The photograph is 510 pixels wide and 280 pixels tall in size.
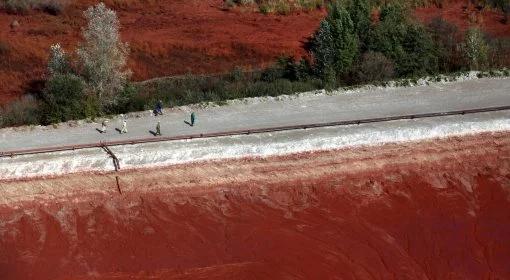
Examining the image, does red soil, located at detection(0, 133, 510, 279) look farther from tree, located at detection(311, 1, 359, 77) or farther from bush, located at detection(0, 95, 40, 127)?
tree, located at detection(311, 1, 359, 77)

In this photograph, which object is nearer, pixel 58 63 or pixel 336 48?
pixel 336 48

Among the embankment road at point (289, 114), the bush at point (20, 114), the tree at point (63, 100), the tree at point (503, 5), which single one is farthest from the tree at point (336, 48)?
the tree at point (503, 5)

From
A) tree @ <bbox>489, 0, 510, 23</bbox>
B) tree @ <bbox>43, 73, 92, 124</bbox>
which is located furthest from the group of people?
tree @ <bbox>489, 0, 510, 23</bbox>

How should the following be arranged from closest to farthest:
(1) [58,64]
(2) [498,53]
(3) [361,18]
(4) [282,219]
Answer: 1. (4) [282,219]
2. (1) [58,64]
3. (2) [498,53]
4. (3) [361,18]

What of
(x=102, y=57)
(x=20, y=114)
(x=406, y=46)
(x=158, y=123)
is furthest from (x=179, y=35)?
(x=158, y=123)

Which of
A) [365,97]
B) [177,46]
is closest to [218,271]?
[365,97]

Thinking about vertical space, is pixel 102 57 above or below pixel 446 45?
above

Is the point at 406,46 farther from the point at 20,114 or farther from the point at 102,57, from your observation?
the point at 20,114
